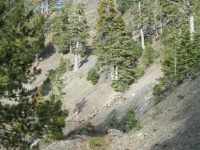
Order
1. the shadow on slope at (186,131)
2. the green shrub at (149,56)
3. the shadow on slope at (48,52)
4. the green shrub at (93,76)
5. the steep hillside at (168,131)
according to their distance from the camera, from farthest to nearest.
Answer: the shadow on slope at (48,52) < the green shrub at (93,76) < the green shrub at (149,56) < the steep hillside at (168,131) < the shadow on slope at (186,131)

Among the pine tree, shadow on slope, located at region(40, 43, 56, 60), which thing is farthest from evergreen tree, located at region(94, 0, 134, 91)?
shadow on slope, located at region(40, 43, 56, 60)

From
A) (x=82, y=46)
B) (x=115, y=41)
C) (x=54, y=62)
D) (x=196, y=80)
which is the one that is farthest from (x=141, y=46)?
(x=54, y=62)

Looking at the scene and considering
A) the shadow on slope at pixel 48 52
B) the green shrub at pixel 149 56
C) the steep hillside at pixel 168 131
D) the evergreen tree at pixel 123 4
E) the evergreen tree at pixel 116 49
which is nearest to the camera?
the steep hillside at pixel 168 131

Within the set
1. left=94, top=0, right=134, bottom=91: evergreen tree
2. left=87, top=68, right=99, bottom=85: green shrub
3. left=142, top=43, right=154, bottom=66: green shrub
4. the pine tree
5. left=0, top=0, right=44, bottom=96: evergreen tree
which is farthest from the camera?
the pine tree

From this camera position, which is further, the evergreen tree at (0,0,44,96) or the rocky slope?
the rocky slope

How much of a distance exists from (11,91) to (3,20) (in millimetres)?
2802

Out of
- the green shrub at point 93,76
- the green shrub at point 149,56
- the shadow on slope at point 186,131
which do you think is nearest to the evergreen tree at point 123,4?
the green shrub at point 93,76

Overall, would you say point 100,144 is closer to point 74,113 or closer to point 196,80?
point 196,80

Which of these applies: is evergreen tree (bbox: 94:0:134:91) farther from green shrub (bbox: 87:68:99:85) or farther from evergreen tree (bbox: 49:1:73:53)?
evergreen tree (bbox: 49:1:73:53)

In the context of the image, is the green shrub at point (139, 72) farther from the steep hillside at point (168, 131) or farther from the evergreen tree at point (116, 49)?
the steep hillside at point (168, 131)

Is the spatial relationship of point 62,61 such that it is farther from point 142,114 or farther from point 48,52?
point 142,114

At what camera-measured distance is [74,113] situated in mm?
36656

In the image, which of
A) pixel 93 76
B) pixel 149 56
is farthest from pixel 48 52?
pixel 149 56

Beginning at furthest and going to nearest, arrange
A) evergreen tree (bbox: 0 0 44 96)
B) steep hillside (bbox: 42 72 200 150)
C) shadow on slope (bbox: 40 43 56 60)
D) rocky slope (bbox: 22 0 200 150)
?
shadow on slope (bbox: 40 43 56 60) < rocky slope (bbox: 22 0 200 150) < steep hillside (bbox: 42 72 200 150) < evergreen tree (bbox: 0 0 44 96)
